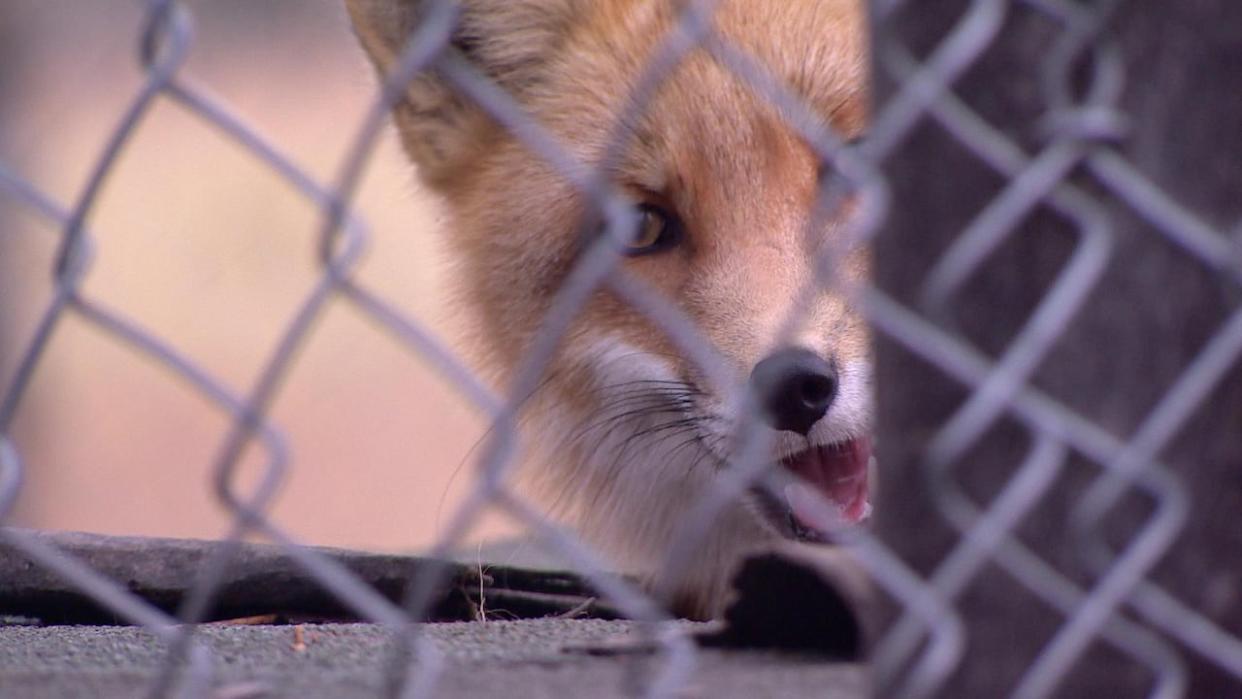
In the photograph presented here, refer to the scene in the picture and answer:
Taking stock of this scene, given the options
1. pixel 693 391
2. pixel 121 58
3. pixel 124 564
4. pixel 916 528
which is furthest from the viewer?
pixel 121 58

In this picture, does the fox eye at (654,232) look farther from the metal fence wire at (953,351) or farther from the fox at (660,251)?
the metal fence wire at (953,351)

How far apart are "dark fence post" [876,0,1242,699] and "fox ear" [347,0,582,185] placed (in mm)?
1903

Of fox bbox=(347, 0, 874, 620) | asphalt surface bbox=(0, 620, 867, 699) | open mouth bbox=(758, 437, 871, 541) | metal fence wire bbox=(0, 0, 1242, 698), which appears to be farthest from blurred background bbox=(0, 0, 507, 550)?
metal fence wire bbox=(0, 0, 1242, 698)

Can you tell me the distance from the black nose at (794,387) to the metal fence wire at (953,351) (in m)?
0.92

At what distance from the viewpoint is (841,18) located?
9.70 feet

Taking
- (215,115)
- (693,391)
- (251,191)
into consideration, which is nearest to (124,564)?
(693,391)

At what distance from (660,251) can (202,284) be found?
12.3ft

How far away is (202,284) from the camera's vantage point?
6168mm

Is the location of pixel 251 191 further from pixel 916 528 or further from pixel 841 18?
pixel 916 528

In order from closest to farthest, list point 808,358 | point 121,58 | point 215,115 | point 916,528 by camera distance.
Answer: point 215,115
point 916,528
point 808,358
point 121,58

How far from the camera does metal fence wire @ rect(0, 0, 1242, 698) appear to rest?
1241mm

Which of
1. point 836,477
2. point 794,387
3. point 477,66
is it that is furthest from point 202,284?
point 794,387

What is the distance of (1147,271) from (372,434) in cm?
534

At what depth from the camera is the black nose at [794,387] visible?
2307 millimetres
